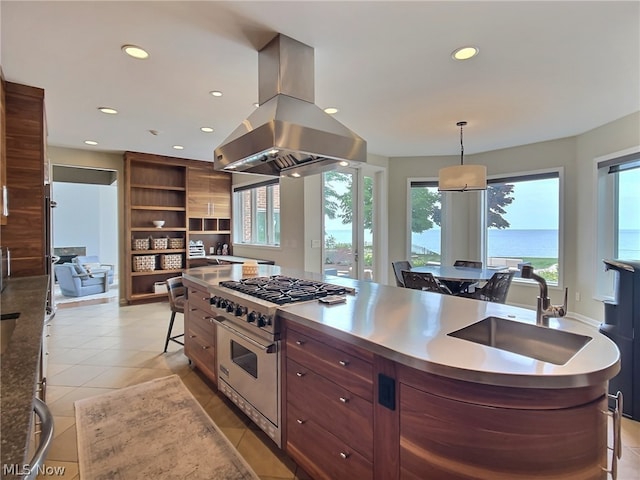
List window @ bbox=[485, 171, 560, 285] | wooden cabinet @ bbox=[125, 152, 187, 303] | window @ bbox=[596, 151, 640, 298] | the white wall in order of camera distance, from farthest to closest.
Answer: the white wall
wooden cabinet @ bbox=[125, 152, 187, 303]
window @ bbox=[485, 171, 560, 285]
window @ bbox=[596, 151, 640, 298]

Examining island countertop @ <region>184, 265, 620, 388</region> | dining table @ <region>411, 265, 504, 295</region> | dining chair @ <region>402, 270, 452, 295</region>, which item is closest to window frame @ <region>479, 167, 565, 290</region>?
dining table @ <region>411, 265, 504, 295</region>

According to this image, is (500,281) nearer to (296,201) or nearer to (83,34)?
(296,201)

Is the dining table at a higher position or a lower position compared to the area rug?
higher

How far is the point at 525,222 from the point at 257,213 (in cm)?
470

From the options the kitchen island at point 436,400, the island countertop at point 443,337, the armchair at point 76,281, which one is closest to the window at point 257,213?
the armchair at point 76,281

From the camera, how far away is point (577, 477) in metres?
1.09

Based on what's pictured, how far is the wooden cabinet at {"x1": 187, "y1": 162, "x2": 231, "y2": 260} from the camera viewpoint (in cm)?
655

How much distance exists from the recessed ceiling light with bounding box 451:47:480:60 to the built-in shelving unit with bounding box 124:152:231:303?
5309 millimetres

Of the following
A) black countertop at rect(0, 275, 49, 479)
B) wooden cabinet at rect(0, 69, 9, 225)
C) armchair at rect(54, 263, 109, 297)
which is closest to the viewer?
black countertop at rect(0, 275, 49, 479)

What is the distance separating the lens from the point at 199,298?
9.65 ft

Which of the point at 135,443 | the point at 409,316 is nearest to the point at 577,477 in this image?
the point at 409,316

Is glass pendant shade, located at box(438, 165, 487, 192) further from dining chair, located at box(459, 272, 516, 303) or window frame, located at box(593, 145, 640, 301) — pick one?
window frame, located at box(593, 145, 640, 301)

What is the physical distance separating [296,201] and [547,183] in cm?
389

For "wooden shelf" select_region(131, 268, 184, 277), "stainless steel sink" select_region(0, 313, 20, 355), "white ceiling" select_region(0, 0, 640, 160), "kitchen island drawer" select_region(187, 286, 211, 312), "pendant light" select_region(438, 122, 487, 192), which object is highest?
"white ceiling" select_region(0, 0, 640, 160)
